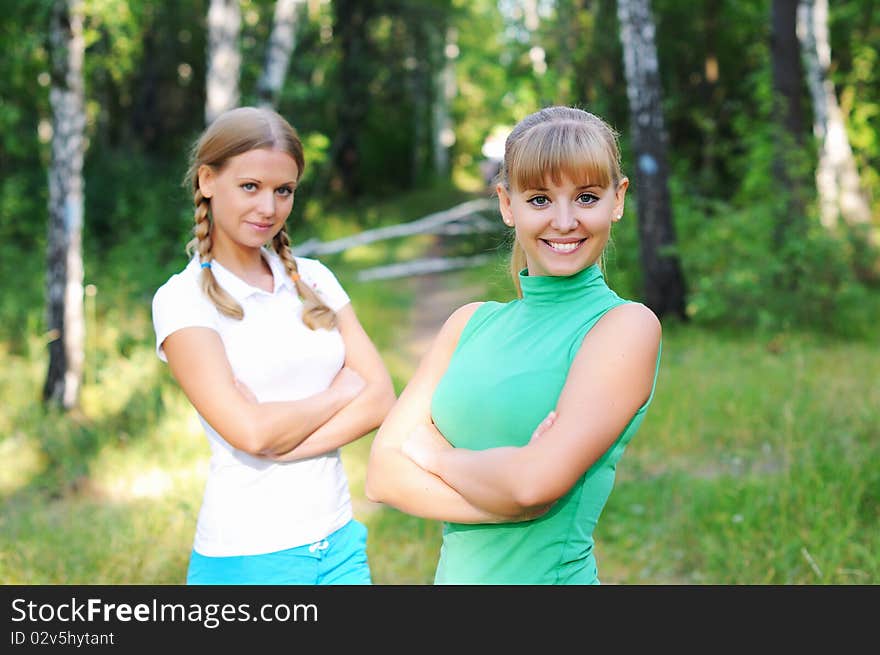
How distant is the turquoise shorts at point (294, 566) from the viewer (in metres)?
2.94

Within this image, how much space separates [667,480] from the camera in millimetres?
6770

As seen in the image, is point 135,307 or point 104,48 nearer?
point 135,307

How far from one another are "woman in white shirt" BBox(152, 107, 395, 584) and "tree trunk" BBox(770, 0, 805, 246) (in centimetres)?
1050

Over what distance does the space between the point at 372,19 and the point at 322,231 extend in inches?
302

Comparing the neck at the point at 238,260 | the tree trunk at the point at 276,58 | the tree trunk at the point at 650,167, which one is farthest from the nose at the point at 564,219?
the tree trunk at the point at 276,58

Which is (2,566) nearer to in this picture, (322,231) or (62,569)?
(62,569)

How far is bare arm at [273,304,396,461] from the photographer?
3.08 meters

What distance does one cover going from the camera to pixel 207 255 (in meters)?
3.18

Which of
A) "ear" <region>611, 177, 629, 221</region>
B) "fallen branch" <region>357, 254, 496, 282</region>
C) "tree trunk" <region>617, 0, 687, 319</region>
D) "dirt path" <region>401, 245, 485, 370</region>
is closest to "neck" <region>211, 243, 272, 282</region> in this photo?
"ear" <region>611, 177, 629, 221</region>

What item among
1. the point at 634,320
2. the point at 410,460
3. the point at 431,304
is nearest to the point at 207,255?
the point at 410,460

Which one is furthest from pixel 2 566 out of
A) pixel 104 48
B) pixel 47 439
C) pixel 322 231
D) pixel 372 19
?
pixel 372 19

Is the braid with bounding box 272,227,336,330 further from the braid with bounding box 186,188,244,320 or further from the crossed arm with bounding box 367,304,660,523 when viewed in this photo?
the crossed arm with bounding box 367,304,660,523

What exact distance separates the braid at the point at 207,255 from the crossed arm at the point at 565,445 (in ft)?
3.02

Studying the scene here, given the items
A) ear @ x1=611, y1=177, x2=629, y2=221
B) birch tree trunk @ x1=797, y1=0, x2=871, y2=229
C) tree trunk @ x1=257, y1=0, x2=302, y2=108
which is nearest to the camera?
ear @ x1=611, y1=177, x2=629, y2=221
